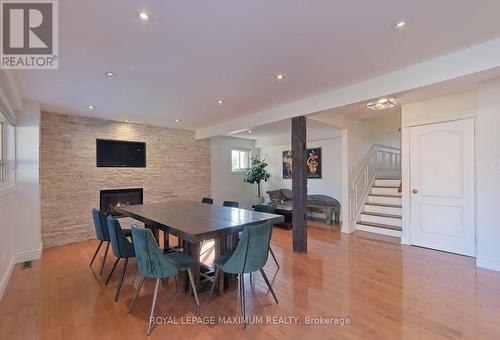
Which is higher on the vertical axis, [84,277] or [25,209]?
[25,209]

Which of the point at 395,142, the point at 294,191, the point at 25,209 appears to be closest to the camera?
the point at 25,209

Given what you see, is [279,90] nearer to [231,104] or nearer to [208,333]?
[231,104]

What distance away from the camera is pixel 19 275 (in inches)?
124

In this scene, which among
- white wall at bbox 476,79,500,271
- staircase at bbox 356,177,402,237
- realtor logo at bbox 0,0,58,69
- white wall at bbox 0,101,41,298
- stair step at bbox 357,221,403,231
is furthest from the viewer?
staircase at bbox 356,177,402,237

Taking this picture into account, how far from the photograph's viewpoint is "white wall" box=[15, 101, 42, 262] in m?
3.68

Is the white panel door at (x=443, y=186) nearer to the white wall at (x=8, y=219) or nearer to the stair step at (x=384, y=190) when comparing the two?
the stair step at (x=384, y=190)

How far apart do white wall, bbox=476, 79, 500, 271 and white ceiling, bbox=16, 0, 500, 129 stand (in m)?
1.35

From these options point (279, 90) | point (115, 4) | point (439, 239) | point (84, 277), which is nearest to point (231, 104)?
point (279, 90)

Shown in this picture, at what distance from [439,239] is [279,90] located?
11.5 ft

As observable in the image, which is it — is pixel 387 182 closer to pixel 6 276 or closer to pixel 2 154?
pixel 6 276

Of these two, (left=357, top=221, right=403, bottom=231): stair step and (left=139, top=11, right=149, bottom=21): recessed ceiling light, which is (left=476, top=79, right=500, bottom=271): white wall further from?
(left=139, top=11, right=149, bottom=21): recessed ceiling light

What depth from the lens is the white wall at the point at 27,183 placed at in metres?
3.68

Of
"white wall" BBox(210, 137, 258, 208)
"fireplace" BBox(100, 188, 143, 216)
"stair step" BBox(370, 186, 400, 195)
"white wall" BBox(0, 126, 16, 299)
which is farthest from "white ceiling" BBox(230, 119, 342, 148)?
"white wall" BBox(0, 126, 16, 299)

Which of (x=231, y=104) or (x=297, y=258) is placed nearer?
(x=297, y=258)
